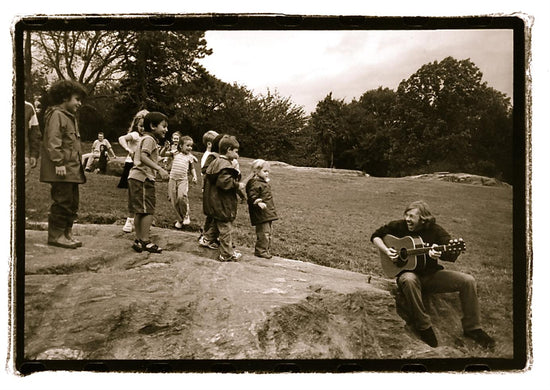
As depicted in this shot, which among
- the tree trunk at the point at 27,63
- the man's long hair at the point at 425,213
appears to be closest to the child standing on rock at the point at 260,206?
the man's long hair at the point at 425,213

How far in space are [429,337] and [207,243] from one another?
2.38 metres

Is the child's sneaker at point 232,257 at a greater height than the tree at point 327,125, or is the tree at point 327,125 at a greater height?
the tree at point 327,125

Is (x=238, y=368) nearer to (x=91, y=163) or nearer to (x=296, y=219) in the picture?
(x=296, y=219)

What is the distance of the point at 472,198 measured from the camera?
558 cm

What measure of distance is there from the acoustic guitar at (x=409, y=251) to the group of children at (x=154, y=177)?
122 cm

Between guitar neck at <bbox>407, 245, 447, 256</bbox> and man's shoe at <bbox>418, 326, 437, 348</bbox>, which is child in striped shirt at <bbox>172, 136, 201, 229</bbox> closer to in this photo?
guitar neck at <bbox>407, 245, 447, 256</bbox>

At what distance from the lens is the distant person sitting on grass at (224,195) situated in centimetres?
545

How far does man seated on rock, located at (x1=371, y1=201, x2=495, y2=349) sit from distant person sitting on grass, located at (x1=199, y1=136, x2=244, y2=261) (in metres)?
1.47

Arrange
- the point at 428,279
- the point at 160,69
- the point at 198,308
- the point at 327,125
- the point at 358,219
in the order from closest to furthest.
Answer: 1. the point at 198,308
2. the point at 428,279
3. the point at 358,219
4. the point at 160,69
5. the point at 327,125

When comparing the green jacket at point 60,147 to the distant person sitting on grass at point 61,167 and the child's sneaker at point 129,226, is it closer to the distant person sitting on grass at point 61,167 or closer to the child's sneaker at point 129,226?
the distant person sitting on grass at point 61,167

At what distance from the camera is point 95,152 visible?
5488mm

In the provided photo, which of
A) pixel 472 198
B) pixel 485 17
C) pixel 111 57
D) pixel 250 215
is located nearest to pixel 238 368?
pixel 250 215

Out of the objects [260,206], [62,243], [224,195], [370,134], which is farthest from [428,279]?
[62,243]

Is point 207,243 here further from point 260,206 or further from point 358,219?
point 358,219
